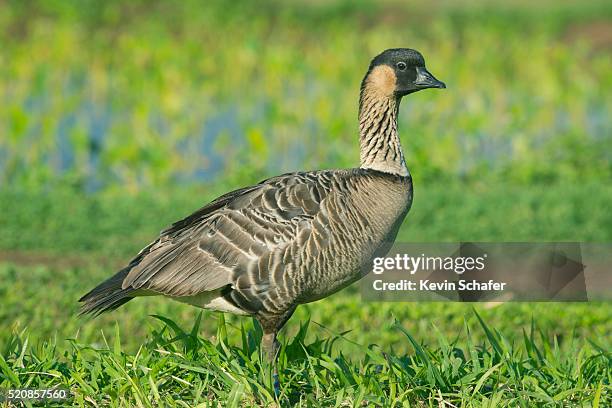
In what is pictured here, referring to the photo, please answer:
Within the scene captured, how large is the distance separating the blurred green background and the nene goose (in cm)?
103

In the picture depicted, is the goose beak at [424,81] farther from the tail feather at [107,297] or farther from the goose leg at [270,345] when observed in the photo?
the tail feather at [107,297]

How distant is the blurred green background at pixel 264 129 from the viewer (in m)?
8.52

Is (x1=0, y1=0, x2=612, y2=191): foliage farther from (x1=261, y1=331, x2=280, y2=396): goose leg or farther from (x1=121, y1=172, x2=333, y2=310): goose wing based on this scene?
(x1=261, y1=331, x2=280, y2=396): goose leg

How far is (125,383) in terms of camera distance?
5.00 m

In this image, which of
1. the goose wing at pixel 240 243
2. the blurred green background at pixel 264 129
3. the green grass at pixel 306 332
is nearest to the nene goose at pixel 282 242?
the goose wing at pixel 240 243

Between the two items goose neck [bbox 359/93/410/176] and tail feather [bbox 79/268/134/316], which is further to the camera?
goose neck [bbox 359/93/410/176]

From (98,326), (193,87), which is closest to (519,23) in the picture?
(193,87)

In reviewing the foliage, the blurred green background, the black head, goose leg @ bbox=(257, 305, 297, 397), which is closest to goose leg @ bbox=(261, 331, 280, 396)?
goose leg @ bbox=(257, 305, 297, 397)

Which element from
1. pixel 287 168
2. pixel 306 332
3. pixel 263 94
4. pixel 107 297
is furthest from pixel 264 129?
pixel 107 297

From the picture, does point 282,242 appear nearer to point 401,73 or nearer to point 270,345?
point 270,345

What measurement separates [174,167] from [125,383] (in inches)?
337

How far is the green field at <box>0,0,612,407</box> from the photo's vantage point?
5145 millimetres

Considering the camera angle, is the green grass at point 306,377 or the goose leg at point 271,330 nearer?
the green grass at point 306,377

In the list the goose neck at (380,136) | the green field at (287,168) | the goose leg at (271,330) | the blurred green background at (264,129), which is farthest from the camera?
the blurred green background at (264,129)
